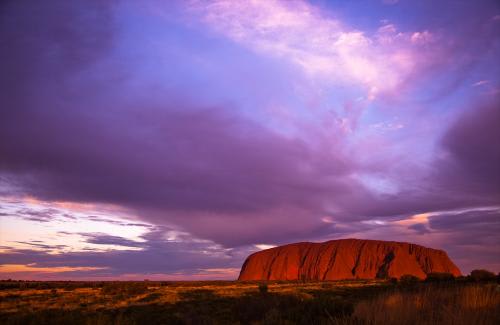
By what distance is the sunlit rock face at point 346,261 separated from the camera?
11394 centimetres

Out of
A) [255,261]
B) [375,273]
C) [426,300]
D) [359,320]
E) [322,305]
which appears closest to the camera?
[359,320]

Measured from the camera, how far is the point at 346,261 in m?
122

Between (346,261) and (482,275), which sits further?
(346,261)

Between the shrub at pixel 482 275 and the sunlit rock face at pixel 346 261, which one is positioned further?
the sunlit rock face at pixel 346 261

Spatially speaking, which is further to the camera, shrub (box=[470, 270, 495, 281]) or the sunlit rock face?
the sunlit rock face

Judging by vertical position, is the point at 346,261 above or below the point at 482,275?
above

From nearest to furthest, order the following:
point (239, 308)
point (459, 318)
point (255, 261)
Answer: point (459, 318) < point (239, 308) < point (255, 261)

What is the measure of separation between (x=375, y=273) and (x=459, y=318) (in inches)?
4493

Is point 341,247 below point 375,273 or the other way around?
the other way around

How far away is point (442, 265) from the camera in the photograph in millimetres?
117312

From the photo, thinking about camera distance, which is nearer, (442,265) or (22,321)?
(22,321)

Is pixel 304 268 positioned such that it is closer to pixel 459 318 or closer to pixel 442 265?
pixel 442 265

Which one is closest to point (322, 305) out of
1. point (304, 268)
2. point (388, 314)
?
point (388, 314)

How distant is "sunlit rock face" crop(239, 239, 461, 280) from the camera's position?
113938 millimetres
